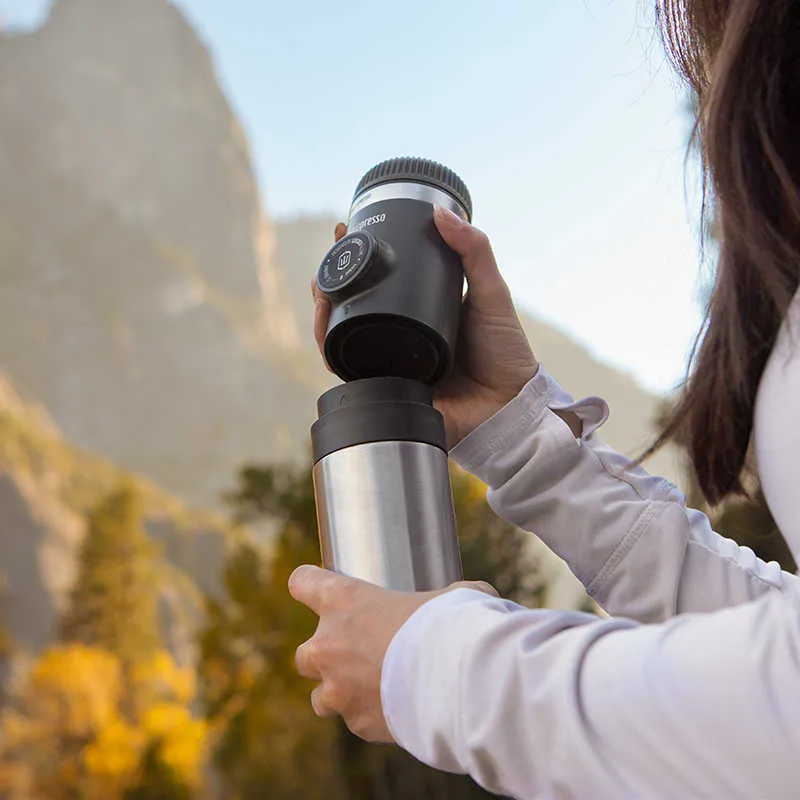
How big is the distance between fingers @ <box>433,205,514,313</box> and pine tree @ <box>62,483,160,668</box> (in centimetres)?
2345

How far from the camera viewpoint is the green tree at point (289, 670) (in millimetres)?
6723

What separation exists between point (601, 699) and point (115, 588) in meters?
24.1

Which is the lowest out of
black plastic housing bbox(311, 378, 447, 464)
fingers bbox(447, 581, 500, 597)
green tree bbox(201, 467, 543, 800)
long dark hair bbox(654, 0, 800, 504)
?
fingers bbox(447, 581, 500, 597)

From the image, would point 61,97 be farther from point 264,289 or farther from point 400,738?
point 400,738

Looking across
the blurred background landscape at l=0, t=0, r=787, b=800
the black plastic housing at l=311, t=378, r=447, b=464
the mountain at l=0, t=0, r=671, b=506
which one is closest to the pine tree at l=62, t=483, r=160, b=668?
the blurred background landscape at l=0, t=0, r=787, b=800

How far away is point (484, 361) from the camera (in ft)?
3.13

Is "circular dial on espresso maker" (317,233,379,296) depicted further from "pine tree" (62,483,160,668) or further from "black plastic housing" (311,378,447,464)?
"pine tree" (62,483,160,668)

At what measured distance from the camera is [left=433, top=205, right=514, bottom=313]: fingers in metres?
0.82

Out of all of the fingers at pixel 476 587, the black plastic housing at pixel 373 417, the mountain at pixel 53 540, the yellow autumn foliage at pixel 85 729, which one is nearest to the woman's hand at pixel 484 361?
the black plastic housing at pixel 373 417

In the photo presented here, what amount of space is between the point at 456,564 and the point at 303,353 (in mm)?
58635

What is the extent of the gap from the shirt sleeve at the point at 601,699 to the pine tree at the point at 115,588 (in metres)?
23.7

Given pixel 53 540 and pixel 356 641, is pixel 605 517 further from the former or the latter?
pixel 53 540

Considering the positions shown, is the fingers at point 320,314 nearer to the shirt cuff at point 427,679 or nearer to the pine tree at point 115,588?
the shirt cuff at point 427,679

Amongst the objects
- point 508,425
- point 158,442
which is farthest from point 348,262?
point 158,442
